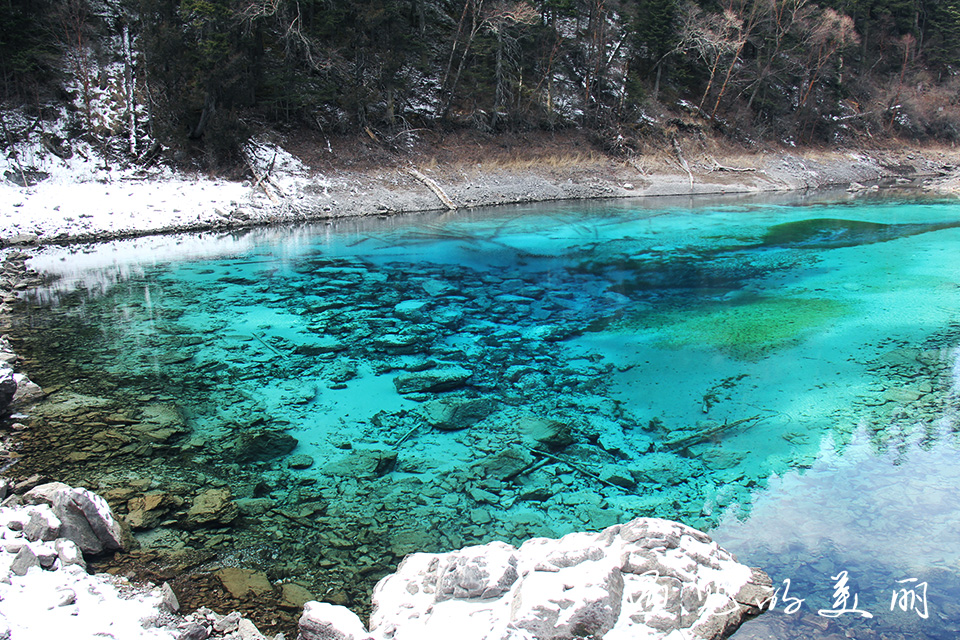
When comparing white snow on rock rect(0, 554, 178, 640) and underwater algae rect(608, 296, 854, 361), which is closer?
white snow on rock rect(0, 554, 178, 640)

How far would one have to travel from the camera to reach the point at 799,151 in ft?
109

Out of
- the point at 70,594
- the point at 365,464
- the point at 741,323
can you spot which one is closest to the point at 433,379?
the point at 365,464

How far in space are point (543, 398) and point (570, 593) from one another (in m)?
3.62

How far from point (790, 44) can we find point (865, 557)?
38.0 metres

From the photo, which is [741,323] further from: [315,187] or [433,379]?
[315,187]

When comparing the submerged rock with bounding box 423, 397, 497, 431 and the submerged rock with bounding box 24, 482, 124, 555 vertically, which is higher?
the submerged rock with bounding box 24, 482, 124, 555

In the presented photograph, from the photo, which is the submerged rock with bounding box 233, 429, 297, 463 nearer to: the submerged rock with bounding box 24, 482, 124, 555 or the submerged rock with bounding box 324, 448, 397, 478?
the submerged rock with bounding box 324, 448, 397, 478

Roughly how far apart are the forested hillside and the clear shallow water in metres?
8.68

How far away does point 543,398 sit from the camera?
7.03 m

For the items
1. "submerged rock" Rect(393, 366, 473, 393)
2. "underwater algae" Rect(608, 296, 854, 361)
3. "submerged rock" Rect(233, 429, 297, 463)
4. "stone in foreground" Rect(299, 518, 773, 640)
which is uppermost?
"underwater algae" Rect(608, 296, 854, 361)

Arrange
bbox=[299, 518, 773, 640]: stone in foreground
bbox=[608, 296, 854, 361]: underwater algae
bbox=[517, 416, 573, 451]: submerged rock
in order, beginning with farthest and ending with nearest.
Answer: bbox=[608, 296, 854, 361]: underwater algae → bbox=[517, 416, 573, 451]: submerged rock → bbox=[299, 518, 773, 640]: stone in foreground

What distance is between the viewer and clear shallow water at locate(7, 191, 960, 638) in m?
4.63

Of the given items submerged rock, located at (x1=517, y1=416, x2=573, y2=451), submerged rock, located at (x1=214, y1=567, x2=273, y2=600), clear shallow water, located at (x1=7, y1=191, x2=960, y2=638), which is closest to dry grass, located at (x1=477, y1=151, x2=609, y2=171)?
clear shallow water, located at (x1=7, y1=191, x2=960, y2=638)

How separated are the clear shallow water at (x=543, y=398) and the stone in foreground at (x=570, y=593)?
0.41 meters
